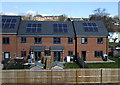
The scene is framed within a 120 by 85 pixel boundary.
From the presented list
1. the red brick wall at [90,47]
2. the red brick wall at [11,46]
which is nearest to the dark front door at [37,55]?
the red brick wall at [11,46]

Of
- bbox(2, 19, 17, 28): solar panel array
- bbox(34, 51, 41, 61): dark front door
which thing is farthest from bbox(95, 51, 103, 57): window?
bbox(2, 19, 17, 28): solar panel array

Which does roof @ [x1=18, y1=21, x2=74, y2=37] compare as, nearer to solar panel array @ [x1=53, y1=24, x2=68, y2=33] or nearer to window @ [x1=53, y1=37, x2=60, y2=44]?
solar panel array @ [x1=53, y1=24, x2=68, y2=33]

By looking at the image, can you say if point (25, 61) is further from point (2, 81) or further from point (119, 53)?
point (119, 53)

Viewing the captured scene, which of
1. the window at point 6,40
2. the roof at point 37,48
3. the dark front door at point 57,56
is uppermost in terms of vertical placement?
the window at point 6,40

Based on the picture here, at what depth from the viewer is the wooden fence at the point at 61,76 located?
1402cm

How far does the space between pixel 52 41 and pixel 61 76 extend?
1254 cm

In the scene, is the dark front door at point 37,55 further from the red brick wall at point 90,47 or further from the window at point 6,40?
the red brick wall at point 90,47

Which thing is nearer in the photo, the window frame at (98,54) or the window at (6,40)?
the window at (6,40)

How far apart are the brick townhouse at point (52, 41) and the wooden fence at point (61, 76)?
37.4 feet

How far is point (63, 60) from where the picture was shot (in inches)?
1020

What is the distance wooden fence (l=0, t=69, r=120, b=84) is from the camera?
1402 cm

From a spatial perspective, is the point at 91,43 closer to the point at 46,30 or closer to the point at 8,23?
the point at 46,30

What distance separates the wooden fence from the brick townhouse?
11399 millimetres

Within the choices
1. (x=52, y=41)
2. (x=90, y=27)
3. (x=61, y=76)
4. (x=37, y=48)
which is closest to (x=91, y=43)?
(x=90, y=27)
